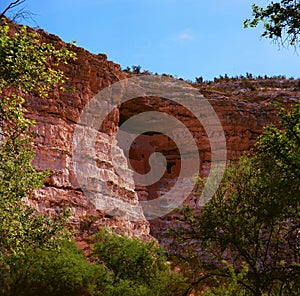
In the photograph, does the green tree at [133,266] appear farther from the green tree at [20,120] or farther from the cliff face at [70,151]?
the green tree at [20,120]

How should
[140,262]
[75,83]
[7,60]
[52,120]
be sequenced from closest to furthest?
[7,60], [140,262], [52,120], [75,83]

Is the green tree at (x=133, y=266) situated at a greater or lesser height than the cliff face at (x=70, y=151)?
lesser

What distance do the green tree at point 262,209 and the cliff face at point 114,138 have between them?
658 cm

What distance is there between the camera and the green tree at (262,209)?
787 cm

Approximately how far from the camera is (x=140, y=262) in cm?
1702

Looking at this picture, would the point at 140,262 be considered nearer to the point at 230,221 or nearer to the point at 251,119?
the point at 230,221

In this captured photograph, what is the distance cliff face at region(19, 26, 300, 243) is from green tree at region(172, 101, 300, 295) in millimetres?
6579

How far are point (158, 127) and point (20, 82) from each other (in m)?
25.7

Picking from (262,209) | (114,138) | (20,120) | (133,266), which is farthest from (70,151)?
(20,120)

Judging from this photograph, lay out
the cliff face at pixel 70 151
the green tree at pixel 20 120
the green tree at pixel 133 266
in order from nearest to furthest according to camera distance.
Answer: the green tree at pixel 20 120 → the green tree at pixel 133 266 → the cliff face at pixel 70 151

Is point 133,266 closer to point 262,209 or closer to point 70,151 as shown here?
point 70,151

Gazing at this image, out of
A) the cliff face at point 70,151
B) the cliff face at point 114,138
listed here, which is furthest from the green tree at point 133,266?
the cliff face at point 114,138

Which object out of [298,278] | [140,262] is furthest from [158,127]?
[298,278]

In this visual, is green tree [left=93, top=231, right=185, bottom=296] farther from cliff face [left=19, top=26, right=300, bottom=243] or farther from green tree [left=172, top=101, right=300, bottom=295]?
cliff face [left=19, top=26, right=300, bottom=243]
